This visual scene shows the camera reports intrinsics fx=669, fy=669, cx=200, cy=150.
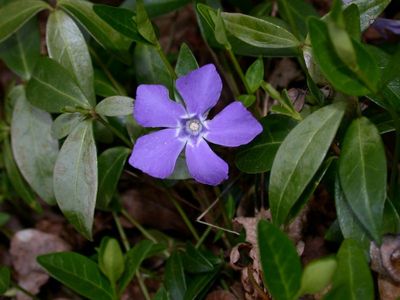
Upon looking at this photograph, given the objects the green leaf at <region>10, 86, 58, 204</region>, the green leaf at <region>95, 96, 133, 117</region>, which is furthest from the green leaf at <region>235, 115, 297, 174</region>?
the green leaf at <region>10, 86, 58, 204</region>

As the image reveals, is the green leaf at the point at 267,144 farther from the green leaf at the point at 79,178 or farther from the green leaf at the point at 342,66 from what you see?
the green leaf at the point at 79,178

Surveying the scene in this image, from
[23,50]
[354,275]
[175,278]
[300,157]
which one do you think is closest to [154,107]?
[300,157]

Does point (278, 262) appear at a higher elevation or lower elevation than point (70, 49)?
lower

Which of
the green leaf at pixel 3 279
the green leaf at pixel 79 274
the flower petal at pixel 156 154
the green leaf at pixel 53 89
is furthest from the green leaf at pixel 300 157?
the green leaf at pixel 3 279

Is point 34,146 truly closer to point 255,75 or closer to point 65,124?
point 65,124

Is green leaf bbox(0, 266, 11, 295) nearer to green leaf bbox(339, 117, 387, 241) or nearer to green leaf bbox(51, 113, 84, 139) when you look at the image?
green leaf bbox(51, 113, 84, 139)
